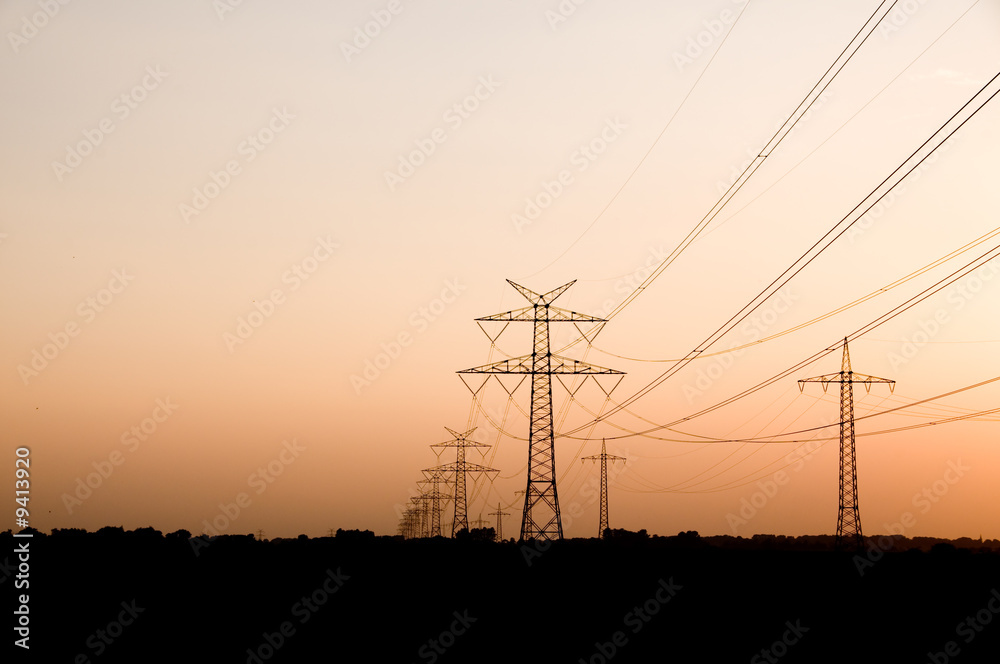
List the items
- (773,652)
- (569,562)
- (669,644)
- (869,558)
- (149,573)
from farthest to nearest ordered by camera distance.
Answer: (149,573) < (569,562) < (869,558) < (669,644) < (773,652)

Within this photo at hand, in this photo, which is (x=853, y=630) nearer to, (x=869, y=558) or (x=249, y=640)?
(x=869, y=558)

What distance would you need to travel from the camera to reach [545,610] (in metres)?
35.2

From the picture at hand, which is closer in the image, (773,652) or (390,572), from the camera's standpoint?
(773,652)

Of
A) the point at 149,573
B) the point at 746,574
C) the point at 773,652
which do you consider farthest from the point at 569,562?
the point at 149,573

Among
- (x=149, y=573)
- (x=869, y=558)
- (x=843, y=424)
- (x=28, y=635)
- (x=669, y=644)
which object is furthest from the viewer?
(x=843, y=424)

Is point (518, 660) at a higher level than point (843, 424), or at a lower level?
lower

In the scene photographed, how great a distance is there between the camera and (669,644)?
30938 mm

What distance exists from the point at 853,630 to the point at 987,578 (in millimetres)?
6256

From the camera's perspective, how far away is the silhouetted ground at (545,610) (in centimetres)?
3020

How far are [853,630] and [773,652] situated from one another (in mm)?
3354

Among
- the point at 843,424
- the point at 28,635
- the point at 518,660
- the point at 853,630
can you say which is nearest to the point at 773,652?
the point at 853,630

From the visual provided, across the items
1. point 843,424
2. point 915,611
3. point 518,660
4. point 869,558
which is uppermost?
point 843,424

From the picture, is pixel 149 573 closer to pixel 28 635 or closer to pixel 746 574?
pixel 28 635

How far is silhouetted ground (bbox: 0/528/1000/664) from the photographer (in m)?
30.2
